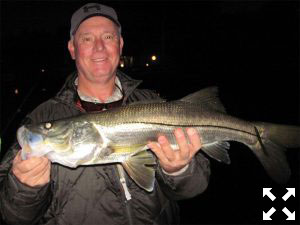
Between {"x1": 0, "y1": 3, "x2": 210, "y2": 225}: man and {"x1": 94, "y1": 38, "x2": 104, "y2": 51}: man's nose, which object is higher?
{"x1": 94, "y1": 38, "x2": 104, "y2": 51}: man's nose

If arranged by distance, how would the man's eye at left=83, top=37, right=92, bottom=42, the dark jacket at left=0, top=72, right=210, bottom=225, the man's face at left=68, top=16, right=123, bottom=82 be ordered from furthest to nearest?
the man's eye at left=83, top=37, right=92, bottom=42 → the man's face at left=68, top=16, right=123, bottom=82 → the dark jacket at left=0, top=72, right=210, bottom=225

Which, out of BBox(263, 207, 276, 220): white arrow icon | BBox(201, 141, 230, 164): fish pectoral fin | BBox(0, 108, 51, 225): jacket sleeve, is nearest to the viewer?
BBox(0, 108, 51, 225): jacket sleeve

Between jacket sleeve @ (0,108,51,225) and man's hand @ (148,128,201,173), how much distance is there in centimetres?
114

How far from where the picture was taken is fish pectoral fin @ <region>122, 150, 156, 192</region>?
2912 mm

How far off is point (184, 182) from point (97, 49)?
182 centimetres

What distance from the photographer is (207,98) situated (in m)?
3.33

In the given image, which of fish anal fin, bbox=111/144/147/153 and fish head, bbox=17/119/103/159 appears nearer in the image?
fish head, bbox=17/119/103/159

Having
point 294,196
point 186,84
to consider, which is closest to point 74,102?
point 294,196

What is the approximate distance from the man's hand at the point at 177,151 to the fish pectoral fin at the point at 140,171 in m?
0.17

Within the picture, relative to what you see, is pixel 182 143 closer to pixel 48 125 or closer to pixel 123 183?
pixel 123 183

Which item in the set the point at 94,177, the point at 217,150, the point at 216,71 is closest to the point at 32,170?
the point at 94,177

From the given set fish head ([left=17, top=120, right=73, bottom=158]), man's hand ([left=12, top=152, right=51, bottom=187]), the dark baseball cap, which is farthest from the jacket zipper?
the dark baseball cap

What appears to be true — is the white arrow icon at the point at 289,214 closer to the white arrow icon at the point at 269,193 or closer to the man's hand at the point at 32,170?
the white arrow icon at the point at 269,193

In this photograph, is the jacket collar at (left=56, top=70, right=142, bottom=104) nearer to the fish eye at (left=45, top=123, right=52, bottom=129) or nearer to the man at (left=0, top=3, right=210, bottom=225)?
the man at (left=0, top=3, right=210, bottom=225)
